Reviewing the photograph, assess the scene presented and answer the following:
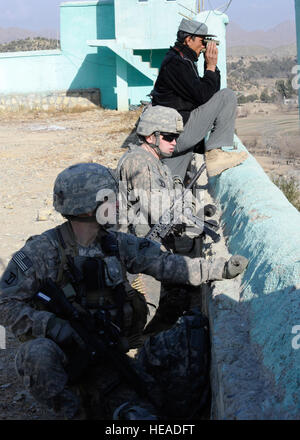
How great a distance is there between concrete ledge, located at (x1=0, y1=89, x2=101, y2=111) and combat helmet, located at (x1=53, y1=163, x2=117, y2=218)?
15644 mm

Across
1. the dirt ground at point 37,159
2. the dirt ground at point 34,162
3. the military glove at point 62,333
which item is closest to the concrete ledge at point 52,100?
the dirt ground at point 37,159

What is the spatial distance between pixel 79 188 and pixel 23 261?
40 centimetres

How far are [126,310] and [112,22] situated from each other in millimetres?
16040

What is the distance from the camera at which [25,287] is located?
2609 millimetres

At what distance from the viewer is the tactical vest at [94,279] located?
2.68m

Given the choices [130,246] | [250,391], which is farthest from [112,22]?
[250,391]

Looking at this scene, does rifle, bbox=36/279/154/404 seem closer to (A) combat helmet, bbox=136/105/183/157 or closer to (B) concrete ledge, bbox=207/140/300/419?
(B) concrete ledge, bbox=207/140/300/419

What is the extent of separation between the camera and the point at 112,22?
17.6m

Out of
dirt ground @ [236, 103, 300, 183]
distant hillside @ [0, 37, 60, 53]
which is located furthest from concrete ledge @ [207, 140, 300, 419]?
distant hillside @ [0, 37, 60, 53]

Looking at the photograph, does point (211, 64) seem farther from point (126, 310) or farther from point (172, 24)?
point (172, 24)

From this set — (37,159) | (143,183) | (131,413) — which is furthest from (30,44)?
(131,413)

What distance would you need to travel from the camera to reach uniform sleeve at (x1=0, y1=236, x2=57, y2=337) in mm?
2551

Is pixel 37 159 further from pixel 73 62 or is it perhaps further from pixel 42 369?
pixel 73 62

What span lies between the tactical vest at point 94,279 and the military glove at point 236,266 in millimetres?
468
